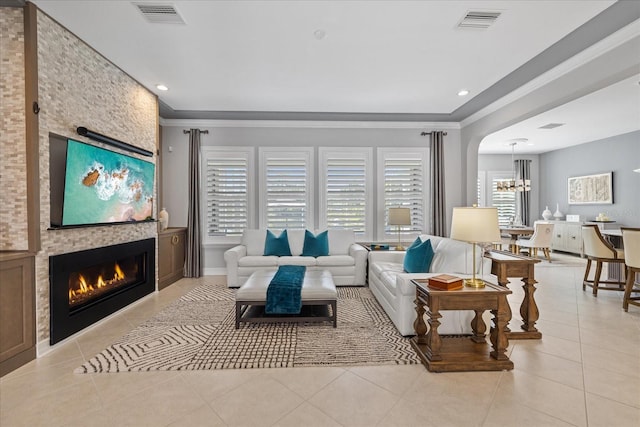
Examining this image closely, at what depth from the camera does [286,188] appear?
568 centimetres

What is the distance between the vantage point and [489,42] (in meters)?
3.08

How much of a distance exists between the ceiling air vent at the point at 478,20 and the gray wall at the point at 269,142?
9.92 ft

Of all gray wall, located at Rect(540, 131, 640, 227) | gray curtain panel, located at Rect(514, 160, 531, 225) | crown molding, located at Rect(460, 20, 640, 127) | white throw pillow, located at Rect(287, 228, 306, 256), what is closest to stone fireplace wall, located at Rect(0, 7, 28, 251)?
white throw pillow, located at Rect(287, 228, 306, 256)

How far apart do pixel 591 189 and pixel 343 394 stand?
910 centimetres

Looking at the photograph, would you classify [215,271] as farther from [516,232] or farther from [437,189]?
[516,232]

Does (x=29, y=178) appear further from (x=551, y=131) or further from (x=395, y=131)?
(x=551, y=131)

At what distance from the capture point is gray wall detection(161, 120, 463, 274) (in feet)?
18.4

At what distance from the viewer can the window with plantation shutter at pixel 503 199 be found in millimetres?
9117

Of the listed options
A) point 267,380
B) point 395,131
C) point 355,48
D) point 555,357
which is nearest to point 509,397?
point 555,357

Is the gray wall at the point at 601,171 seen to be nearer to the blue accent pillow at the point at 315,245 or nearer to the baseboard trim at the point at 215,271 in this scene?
the blue accent pillow at the point at 315,245

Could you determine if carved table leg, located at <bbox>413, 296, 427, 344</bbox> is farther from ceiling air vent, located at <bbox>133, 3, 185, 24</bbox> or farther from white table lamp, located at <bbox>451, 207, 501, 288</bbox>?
ceiling air vent, located at <bbox>133, 3, 185, 24</bbox>

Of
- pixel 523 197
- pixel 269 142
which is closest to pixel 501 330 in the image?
pixel 269 142

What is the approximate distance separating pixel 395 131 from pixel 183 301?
15.5 feet

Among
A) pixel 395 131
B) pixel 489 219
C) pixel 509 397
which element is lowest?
pixel 509 397
